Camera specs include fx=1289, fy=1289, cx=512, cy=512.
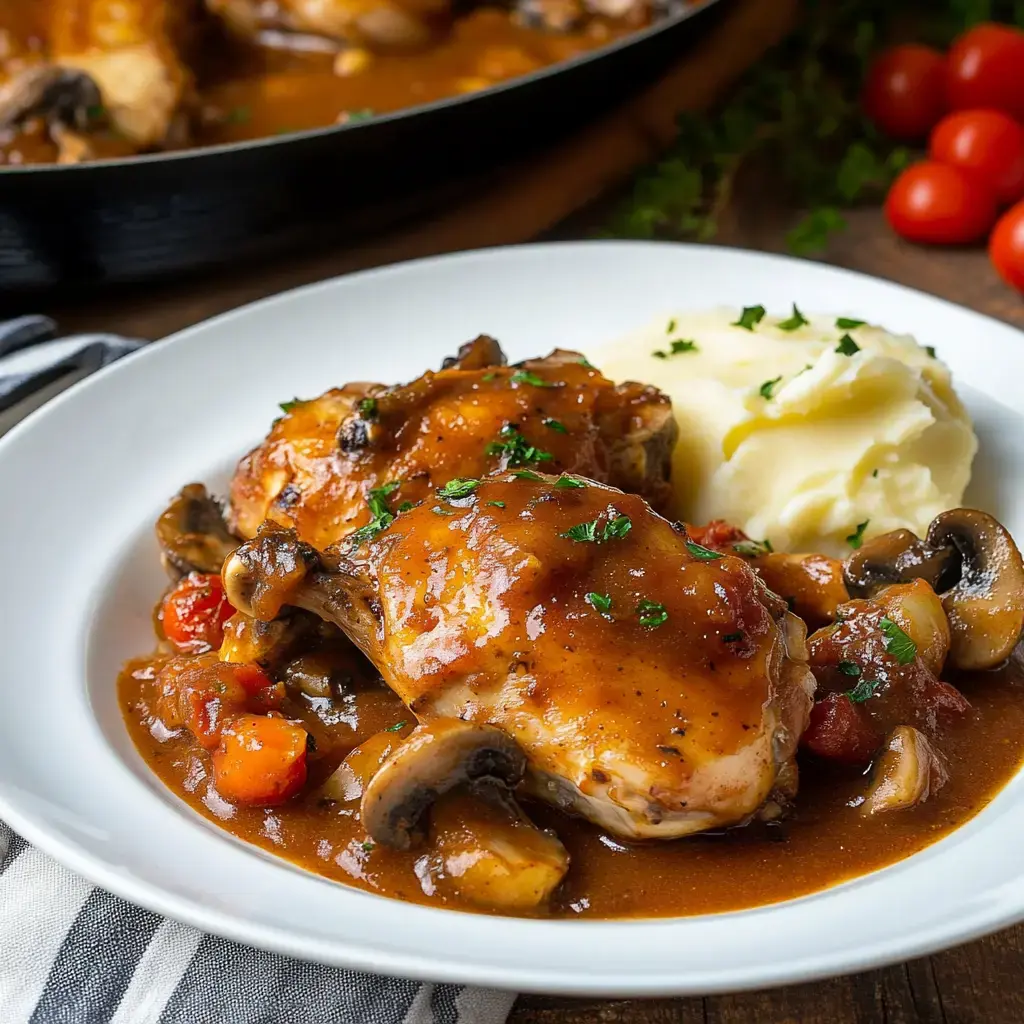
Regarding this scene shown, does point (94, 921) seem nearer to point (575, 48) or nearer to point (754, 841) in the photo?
point (754, 841)

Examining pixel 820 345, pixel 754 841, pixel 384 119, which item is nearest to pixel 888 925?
pixel 754 841

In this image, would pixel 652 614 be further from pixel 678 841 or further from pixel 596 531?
pixel 678 841

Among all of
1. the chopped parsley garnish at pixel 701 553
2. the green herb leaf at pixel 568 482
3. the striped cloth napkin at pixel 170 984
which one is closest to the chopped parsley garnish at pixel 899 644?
the chopped parsley garnish at pixel 701 553

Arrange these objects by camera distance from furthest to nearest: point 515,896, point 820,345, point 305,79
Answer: point 305,79
point 820,345
point 515,896

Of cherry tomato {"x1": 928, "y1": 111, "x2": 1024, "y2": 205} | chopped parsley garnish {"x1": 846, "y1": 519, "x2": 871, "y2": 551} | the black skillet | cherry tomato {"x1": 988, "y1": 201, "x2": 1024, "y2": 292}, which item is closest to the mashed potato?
chopped parsley garnish {"x1": 846, "y1": 519, "x2": 871, "y2": 551}

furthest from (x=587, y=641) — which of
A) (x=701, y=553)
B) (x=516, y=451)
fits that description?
(x=516, y=451)

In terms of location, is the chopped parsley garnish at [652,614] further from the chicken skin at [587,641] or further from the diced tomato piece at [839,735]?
the diced tomato piece at [839,735]
